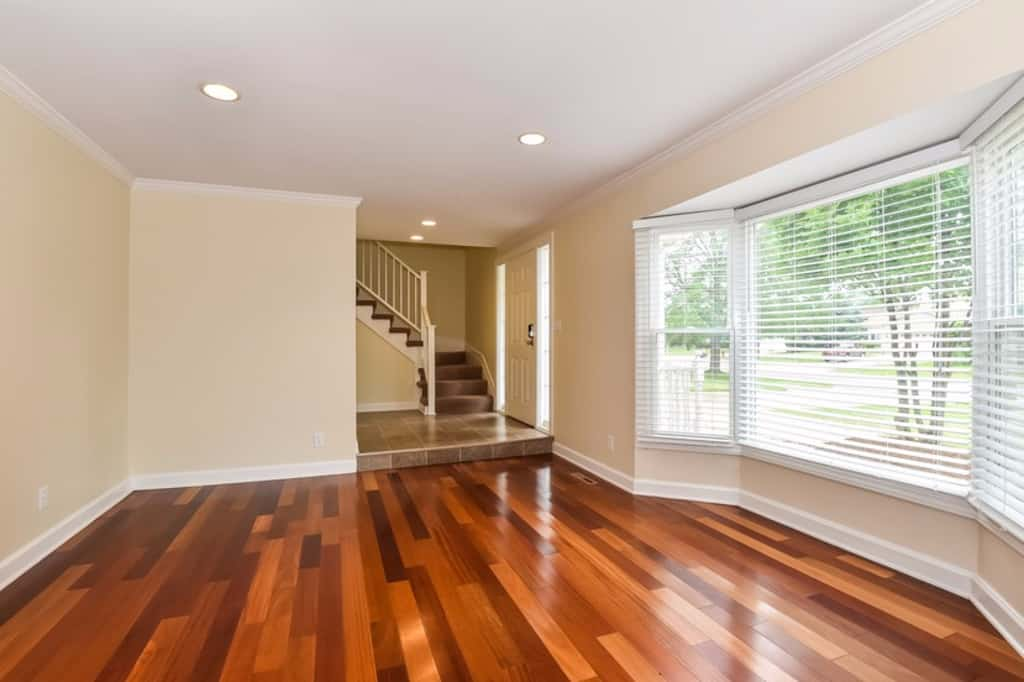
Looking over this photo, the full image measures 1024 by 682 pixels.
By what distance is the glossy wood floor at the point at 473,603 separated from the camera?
171 cm

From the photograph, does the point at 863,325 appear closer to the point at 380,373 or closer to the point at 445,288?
the point at 380,373

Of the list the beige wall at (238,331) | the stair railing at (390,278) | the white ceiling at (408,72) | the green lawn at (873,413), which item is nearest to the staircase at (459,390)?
the stair railing at (390,278)

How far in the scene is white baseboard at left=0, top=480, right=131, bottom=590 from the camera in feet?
7.57

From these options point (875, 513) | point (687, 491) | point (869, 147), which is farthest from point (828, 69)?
point (687, 491)

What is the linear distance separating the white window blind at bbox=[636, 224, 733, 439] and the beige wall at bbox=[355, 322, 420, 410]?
395 cm

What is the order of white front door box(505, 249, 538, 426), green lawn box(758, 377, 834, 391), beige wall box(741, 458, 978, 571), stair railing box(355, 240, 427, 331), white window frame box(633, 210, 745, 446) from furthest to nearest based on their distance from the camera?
stair railing box(355, 240, 427, 331) → white front door box(505, 249, 538, 426) → white window frame box(633, 210, 745, 446) → green lawn box(758, 377, 834, 391) → beige wall box(741, 458, 978, 571)

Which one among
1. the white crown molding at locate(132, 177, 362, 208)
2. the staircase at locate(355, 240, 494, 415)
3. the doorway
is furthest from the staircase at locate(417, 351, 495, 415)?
the white crown molding at locate(132, 177, 362, 208)

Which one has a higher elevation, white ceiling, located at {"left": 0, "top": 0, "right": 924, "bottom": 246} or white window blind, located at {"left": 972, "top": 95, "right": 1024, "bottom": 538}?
white ceiling, located at {"left": 0, "top": 0, "right": 924, "bottom": 246}

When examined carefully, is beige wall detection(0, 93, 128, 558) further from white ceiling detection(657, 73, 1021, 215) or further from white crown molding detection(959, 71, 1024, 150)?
white crown molding detection(959, 71, 1024, 150)

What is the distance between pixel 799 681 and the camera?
1625mm

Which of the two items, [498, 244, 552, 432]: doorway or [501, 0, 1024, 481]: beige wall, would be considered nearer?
[501, 0, 1024, 481]: beige wall

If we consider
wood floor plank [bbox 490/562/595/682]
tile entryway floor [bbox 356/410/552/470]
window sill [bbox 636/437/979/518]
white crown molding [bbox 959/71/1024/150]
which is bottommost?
wood floor plank [bbox 490/562/595/682]

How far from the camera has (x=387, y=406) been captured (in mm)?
6664

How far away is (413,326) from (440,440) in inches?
98.2
